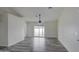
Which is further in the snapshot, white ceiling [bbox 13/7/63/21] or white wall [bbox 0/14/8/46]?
white wall [bbox 0/14/8/46]

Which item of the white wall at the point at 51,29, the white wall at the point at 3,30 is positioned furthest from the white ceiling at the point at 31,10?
the white wall at the point at 51,29

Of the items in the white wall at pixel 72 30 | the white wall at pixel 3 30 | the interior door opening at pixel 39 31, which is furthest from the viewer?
the interior door opening at pixel 39 31

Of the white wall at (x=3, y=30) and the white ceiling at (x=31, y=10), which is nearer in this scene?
the white ceiling at (x=31, y=10)

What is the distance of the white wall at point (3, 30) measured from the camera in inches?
248

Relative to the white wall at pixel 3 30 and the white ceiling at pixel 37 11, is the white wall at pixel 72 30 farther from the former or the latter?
the white wall at pixel 3 30

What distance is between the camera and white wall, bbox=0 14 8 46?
20.7 ft

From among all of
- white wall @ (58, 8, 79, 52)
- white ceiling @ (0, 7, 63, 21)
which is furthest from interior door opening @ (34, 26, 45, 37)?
white wall @ (58, 8, 79, 52)

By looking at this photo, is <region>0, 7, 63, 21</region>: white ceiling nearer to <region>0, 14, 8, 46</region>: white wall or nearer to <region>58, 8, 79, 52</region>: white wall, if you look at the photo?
<region>0, 14, 8, 46</region>: white wall

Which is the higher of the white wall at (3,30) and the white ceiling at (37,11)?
the white ceiling at (37,11)
